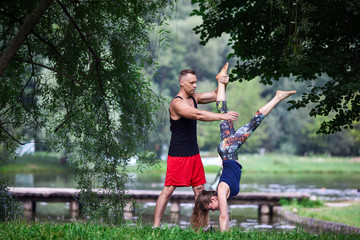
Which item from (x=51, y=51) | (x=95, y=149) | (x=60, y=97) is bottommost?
(x=95, y=149)

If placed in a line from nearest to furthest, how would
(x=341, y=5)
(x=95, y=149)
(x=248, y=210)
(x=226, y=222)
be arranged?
(x=226, y=222)
(x=341, y=5)
(x=95, y=149)
(x=248, y=210)

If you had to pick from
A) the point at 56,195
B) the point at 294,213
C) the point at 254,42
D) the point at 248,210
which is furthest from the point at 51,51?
the point at 248,210

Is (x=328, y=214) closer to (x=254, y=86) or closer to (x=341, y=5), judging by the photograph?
(x=341, y=5)

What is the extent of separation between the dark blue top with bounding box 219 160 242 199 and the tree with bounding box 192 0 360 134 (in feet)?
5.54

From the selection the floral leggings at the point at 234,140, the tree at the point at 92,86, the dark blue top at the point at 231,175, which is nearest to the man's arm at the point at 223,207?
the dark blue top at the point at 231,175

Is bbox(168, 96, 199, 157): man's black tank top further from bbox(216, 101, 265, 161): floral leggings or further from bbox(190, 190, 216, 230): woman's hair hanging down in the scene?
bbox(190, 190, 216, 230): woman's hair hanging down

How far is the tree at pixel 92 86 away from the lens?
841 cm

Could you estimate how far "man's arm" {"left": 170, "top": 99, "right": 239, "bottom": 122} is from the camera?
17.6ft

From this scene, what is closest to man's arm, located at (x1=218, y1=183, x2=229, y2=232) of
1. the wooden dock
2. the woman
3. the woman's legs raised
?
the woman

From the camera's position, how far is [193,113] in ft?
18.1

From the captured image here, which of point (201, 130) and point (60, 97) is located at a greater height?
point (201, 130)

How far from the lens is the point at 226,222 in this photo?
17.5 feet

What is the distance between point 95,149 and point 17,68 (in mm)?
2076

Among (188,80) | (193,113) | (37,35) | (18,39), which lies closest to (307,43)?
(188,80)
